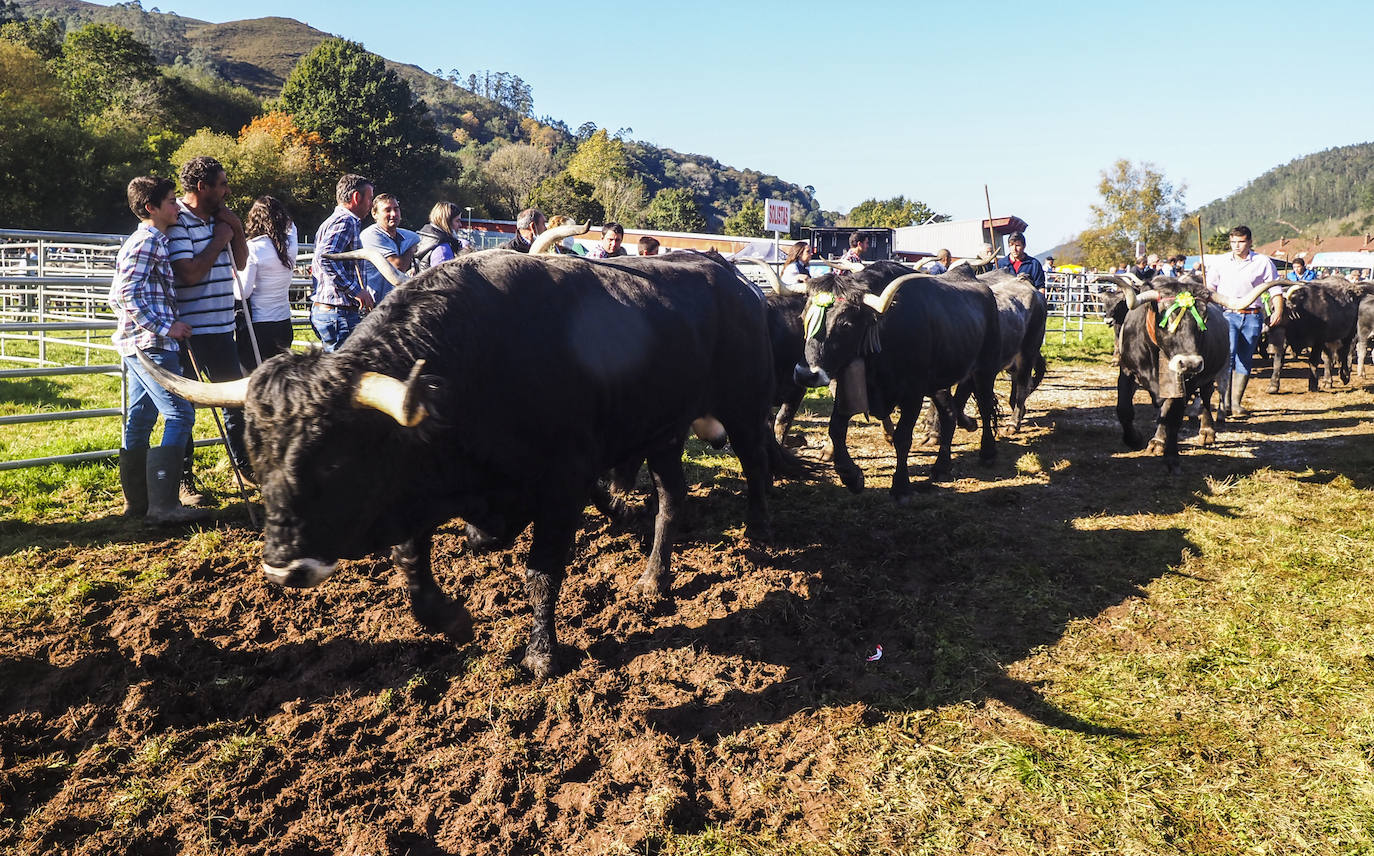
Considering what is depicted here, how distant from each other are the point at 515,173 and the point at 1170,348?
7060 cm

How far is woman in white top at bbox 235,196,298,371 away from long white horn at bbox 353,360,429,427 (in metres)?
3.90

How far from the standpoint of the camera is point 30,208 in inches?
1287

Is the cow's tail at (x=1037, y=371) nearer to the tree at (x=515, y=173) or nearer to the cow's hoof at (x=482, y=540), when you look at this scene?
the cow's hoof at (x=482, y=540)

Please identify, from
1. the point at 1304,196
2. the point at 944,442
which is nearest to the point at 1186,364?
the point at 944,442

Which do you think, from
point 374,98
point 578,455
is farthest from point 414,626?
point 374,98

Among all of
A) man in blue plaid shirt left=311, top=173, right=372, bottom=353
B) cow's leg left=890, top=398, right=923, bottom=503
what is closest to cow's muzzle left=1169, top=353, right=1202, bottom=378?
cow's leg left=890, top=398, right=923, bottom=503

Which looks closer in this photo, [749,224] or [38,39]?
[38,39]

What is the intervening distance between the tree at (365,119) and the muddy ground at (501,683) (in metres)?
60.2

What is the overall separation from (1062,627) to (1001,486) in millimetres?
2918

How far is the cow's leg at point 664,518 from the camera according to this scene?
462 cm

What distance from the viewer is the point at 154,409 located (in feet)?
17.6

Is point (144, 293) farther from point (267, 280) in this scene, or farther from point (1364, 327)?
point (1364, 327)

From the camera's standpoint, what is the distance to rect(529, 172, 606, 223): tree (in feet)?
201

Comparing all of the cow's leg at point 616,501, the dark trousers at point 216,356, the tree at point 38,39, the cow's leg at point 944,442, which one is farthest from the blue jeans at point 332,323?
the tree at point 38,39
